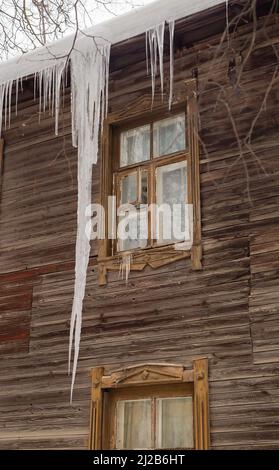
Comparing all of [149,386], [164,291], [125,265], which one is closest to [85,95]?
[125,265]

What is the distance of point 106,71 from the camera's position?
23.5ft

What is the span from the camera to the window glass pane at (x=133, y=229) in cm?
665

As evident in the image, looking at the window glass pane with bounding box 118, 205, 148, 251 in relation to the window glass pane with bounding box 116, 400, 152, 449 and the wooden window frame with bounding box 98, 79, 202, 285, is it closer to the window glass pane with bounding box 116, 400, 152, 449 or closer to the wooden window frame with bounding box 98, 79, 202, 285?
the wooden window frame with bounding box 98, 79, 202, 285

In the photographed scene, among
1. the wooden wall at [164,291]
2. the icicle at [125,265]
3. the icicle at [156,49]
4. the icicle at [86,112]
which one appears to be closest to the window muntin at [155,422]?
the wooden wall at [164,291]

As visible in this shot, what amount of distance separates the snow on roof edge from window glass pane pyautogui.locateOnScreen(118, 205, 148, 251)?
164 cm

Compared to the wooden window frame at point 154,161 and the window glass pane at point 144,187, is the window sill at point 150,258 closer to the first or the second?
the wooden window frame at point 154,161

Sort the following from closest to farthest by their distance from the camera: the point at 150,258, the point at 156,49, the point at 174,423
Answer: the point at 174,423 → the point at 150,258 → the point at 156,49

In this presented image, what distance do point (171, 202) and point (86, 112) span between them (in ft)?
4.57

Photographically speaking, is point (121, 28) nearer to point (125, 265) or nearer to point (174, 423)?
point (125, 265)

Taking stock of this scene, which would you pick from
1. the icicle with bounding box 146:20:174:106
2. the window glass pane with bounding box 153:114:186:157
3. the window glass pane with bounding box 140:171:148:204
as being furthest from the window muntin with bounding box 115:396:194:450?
the icicle with bounding box 146:20:174:106

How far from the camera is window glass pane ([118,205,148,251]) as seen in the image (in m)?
6.65

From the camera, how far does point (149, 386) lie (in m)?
6.07
